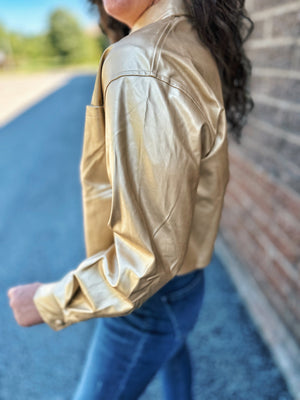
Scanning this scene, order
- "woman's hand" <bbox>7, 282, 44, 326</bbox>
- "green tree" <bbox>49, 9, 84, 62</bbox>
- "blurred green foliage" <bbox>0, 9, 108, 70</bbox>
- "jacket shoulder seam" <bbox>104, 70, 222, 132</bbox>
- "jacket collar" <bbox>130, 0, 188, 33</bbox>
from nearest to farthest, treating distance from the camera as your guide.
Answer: "jacket shoulder seam" <bbox>104, 70, 222, 132</bbox>
"jacket collar" <bbox>130, 0, 188, 33</bbox>
"woman's hand" <bbox>7, 282, 44, 326</bbox>
"blurred green foliage" <bbox>0, 9, 108, 70</bbox>
"green tree" <bbox>49, 9, 84, 62</bbox>

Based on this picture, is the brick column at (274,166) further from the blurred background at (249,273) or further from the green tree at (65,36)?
the green tree at (65,36)

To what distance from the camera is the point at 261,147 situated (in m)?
2.18

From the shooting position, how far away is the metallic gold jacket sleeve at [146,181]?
2.36 ft

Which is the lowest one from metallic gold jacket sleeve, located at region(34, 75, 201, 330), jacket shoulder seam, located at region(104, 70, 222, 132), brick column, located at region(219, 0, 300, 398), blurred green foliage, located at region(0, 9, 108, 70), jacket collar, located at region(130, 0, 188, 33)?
blurred green foliage, located at region(0, 9, 108, 70)

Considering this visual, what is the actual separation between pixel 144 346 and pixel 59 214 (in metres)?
2.98

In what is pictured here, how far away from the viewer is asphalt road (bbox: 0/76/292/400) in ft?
6.08

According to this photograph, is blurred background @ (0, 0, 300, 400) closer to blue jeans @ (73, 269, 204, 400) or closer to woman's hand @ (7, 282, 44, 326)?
blue jeans @ (73, 269, 204, 400)

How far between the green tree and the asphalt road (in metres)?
38.5

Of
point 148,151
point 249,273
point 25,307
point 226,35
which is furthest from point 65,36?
point 148,151

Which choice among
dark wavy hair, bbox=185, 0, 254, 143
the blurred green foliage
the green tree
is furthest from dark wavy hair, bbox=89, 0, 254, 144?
the green tree

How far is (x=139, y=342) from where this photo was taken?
1028mm

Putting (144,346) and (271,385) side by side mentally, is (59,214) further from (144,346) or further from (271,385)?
(144,346)

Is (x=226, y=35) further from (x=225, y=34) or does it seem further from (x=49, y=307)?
(x=49, y=307)

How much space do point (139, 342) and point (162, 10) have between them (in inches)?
36.4
